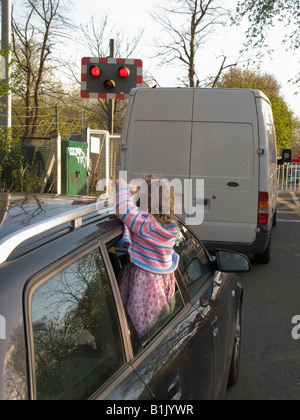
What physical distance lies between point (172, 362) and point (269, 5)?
1950 centimetres

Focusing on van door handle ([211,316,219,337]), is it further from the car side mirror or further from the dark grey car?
the car side mirror

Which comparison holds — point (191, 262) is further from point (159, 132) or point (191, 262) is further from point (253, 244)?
point (159, 132)

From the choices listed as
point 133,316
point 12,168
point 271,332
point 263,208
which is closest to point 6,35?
point 12,168

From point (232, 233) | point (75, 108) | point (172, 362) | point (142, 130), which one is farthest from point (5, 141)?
point (75, 108)

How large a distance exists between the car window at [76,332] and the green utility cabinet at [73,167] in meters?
11.7

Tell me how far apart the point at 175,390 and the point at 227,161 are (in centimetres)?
593

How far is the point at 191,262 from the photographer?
327 cm

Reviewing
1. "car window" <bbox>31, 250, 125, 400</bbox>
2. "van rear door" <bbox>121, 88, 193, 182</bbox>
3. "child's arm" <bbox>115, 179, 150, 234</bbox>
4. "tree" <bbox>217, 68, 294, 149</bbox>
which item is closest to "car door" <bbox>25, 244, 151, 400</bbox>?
"car window" <bbox>31, 250, 125, 400</bbox>

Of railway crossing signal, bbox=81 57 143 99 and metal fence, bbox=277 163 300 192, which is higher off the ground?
railway crossing signal, bbox=81 57 143 99

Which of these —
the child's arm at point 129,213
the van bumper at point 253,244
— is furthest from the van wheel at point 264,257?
the child's arm at point 129,213

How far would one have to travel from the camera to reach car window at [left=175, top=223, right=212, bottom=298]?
3.03 m

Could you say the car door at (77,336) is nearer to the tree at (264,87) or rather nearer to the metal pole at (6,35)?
the metal pole at (6,35)

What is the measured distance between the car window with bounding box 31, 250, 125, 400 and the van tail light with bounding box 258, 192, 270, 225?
19.2 feet

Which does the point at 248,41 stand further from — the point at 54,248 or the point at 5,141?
the point at 54,248
